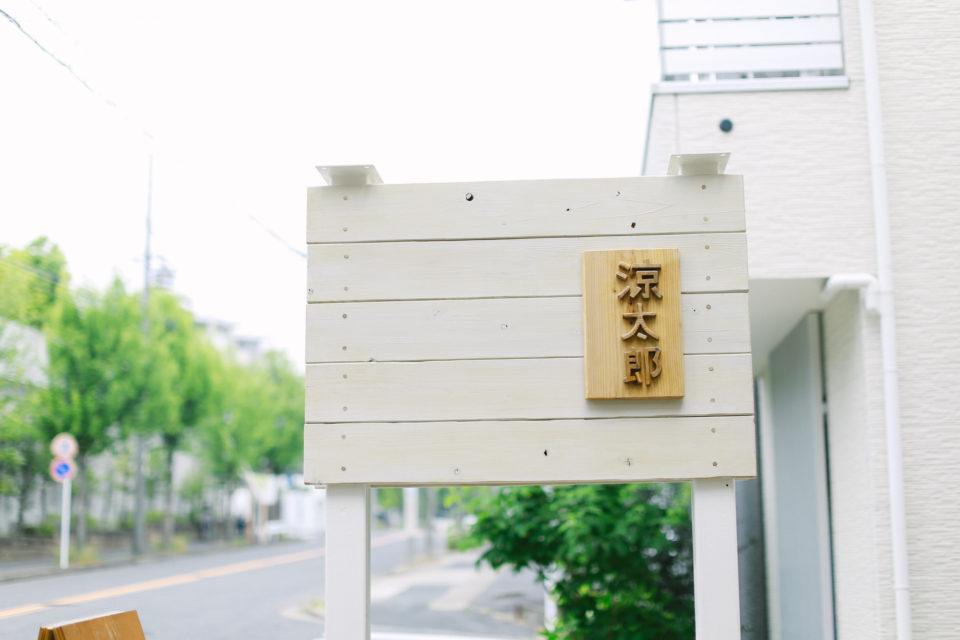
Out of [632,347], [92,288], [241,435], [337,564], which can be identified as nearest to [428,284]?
[632,347]

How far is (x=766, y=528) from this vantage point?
765cm

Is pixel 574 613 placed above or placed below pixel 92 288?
below

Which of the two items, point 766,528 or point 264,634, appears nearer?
point 766,528

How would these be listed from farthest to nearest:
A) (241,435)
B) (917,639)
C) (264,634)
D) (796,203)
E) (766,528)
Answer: (241,435) < (264,634) < (766,528) < (796,203) < (917,639)

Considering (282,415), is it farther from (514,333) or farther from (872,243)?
(514,333)

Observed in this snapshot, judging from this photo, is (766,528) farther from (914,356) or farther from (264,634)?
(264,634)

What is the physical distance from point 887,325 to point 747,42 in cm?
198

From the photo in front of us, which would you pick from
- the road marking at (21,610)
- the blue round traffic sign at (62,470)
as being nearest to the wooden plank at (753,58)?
the road marking at (21,610)

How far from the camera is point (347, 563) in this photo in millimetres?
3041

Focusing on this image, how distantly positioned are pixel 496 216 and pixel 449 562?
77.1ft

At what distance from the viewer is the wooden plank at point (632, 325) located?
3.01m

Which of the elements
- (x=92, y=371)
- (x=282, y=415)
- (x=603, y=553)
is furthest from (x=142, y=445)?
(x=603, y=553)

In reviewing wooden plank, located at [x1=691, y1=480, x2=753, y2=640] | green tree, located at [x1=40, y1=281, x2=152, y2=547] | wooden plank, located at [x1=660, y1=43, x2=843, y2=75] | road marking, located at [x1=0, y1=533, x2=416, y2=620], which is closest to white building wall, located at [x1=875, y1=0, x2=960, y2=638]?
wooden plank, located at [x1=660, y1=43, x2=843, y2=75]

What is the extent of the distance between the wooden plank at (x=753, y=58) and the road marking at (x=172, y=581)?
5.62m
